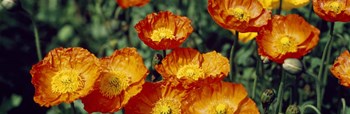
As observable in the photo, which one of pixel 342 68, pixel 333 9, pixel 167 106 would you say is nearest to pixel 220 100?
pixel 167 106

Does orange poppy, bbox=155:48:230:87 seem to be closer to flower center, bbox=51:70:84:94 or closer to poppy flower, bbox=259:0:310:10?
flower center, bbox=51:70:84:94

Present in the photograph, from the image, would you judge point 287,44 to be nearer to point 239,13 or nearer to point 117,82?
point 239,13

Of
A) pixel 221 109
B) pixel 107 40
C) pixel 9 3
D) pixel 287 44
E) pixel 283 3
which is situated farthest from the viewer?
pixel 107 40

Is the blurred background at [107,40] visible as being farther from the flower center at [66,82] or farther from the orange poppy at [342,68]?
the flower center at [66,82]

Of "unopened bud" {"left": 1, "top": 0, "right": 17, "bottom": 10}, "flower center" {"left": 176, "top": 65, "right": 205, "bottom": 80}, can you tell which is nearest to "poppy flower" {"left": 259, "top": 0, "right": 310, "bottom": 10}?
"flower center" {"left": 176, "top": 65, "right": 205, "bottom": 80}

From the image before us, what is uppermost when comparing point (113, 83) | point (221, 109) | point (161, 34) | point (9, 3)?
point (9, 3)

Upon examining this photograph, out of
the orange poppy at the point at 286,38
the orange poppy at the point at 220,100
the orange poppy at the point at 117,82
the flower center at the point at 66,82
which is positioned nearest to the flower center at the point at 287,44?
the orange poppy at the point at 286,38
